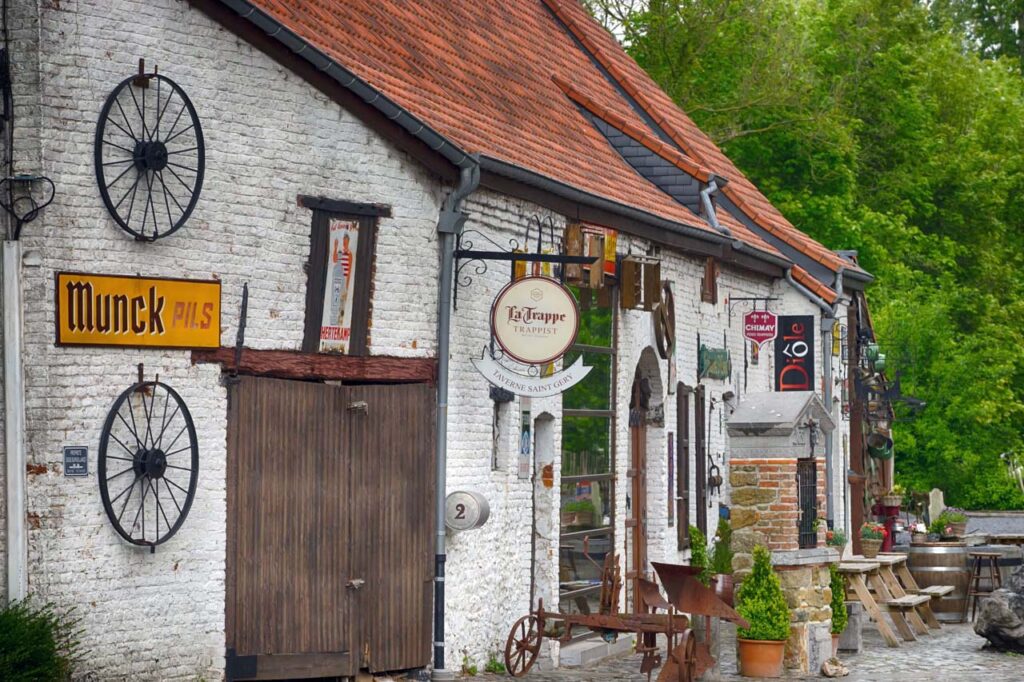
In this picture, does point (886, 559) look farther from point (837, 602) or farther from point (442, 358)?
point (442, 358)

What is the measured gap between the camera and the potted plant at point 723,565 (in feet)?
46.6

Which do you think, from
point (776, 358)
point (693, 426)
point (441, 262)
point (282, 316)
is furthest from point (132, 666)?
point (776, 358)

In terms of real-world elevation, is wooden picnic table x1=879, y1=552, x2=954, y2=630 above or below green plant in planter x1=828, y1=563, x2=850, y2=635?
below

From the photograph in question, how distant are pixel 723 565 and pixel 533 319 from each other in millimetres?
2910

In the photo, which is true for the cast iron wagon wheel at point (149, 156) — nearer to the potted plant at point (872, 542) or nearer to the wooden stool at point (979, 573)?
the potted plant at point (872, 542)

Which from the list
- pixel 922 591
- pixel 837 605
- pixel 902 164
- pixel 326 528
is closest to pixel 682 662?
pixel 837 605

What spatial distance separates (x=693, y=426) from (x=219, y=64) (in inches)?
358

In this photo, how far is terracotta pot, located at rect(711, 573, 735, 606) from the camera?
46.5 feet

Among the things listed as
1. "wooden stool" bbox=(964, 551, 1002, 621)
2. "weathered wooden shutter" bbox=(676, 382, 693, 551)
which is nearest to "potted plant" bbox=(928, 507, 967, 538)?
"wooden stool" bbox=(964, 551, 1002, 621)

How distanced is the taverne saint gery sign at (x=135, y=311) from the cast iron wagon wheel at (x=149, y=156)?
365mm

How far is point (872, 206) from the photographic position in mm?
41000

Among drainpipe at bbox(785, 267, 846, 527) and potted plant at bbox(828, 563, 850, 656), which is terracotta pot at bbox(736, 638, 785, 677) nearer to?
potted plant at bbox(828, 563, 850, 656)

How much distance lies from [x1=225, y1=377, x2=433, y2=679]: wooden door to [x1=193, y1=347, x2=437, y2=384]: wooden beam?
3.1 inches

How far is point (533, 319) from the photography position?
13.3 metres
